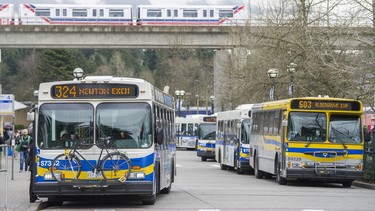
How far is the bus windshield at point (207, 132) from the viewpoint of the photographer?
50594 mm

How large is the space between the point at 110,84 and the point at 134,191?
94.0 inches

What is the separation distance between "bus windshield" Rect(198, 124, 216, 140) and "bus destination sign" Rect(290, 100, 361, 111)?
74.4 ft

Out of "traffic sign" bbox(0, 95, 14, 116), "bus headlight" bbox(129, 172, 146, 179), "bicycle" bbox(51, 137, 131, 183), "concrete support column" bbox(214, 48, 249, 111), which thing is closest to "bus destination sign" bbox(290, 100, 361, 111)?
"traffic sign" bbox(0, 95, 14, 116)

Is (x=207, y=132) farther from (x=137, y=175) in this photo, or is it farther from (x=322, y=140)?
(x=137, y=175)

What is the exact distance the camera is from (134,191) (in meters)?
18.9

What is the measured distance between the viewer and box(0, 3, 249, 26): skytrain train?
7794 centimetres

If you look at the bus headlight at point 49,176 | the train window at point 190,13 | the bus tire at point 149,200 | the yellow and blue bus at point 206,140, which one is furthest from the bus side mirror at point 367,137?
the train window at point 190,13

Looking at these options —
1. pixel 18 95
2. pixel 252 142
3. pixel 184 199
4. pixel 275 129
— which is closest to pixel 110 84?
pixel 184 199

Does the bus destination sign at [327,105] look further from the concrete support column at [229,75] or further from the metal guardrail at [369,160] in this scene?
the concrete support column at [229,75]

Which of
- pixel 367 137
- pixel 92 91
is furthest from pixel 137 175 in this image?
pixel 367 137

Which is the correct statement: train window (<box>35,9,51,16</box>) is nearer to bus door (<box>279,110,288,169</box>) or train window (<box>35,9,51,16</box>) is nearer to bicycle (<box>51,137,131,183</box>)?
bus door (<box>279,110,288,169</box>)

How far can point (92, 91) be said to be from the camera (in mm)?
19297

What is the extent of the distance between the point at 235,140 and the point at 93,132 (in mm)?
19614

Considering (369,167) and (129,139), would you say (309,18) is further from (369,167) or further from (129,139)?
(129,139)
